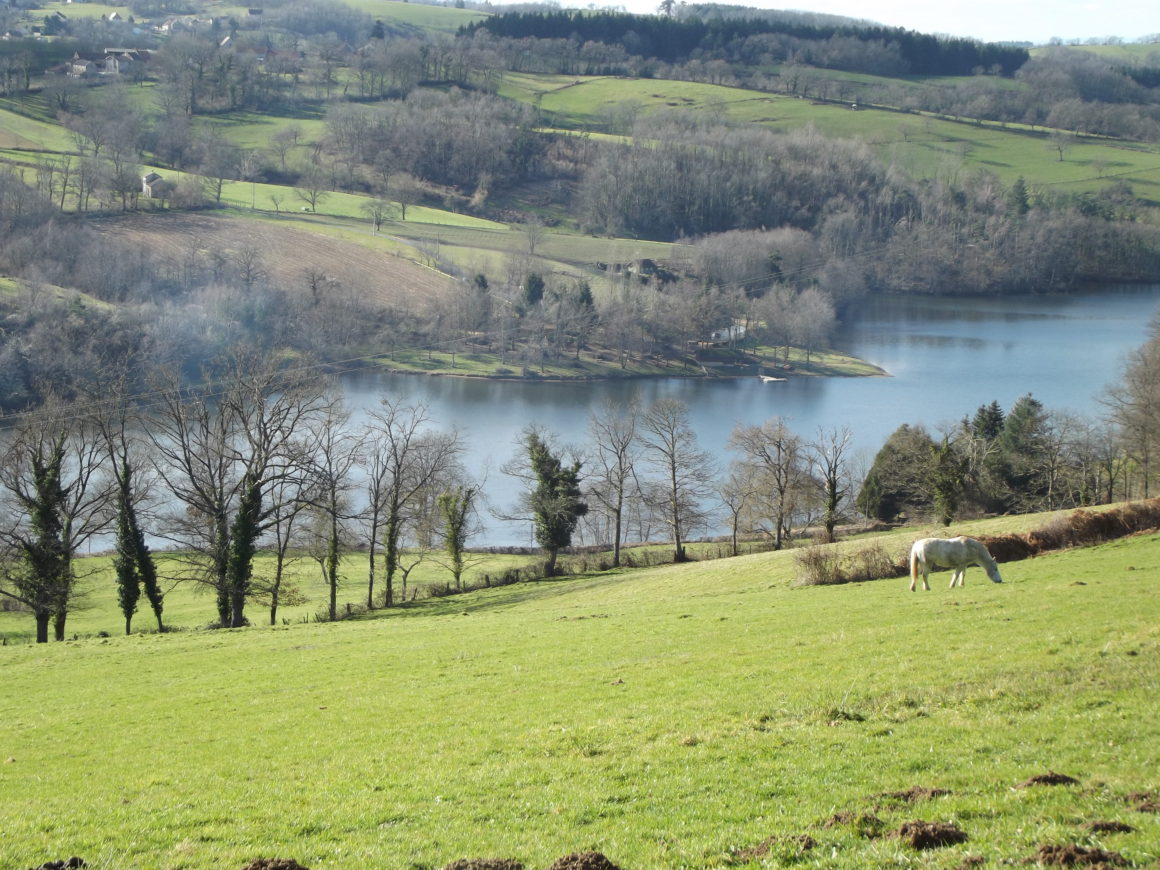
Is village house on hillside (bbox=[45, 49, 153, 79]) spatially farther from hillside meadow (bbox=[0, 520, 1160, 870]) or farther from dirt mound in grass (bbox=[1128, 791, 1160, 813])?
dirt mound in grass (bbox=[1128, 791, 1160, 813])

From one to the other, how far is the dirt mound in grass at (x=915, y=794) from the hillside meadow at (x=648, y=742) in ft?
0.12

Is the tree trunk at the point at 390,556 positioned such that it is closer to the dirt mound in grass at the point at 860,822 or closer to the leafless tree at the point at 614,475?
the leafless tree at the point at 614,475

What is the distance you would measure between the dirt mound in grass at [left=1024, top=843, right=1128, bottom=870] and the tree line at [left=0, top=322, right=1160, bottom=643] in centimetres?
2734

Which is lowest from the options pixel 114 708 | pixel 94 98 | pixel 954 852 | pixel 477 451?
pixel 477 451

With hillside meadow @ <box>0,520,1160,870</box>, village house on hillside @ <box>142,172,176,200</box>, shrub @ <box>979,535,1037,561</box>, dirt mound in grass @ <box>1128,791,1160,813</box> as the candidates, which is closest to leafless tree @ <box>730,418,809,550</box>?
shrub @ <box>979,535,1037,561</box>

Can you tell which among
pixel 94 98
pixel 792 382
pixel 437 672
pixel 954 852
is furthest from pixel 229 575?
pixel 94 98

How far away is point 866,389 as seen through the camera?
9094cm

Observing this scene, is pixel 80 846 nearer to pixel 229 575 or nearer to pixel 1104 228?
pixel 229 575

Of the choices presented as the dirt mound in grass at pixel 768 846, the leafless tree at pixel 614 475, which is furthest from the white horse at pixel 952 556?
the leafless tree at pixel 614 475

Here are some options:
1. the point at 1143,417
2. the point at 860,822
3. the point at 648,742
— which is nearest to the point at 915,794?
the point at 860,822

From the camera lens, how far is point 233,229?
366 ft

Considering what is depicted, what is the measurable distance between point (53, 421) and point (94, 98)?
424 ft

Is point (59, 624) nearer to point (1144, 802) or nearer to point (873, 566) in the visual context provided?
point (873, 566)

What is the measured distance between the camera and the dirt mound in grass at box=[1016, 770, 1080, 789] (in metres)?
7.49
